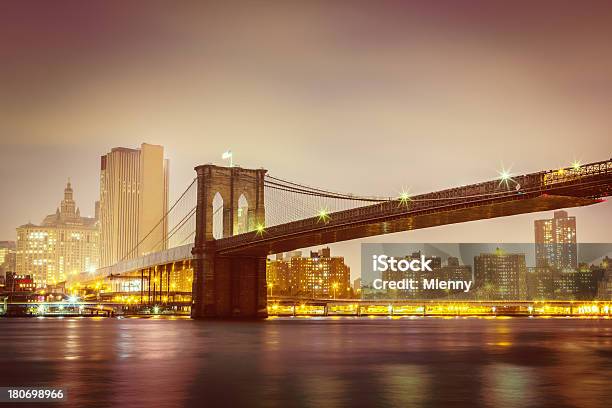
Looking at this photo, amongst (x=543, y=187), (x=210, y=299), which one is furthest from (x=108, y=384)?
(x=210, y=299)

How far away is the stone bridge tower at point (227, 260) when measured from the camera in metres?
83.8

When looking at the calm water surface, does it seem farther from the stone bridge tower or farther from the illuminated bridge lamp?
the stone bridge tower

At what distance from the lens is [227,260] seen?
84812 millimetres

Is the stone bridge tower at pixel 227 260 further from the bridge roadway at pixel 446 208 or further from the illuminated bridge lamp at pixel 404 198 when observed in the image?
the illuminated bridge lamp at pixel 404 198

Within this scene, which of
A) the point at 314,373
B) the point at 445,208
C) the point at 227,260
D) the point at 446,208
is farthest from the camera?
the point at 227,260

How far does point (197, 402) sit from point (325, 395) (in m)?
3.29

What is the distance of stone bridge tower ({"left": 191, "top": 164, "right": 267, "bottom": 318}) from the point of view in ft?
275

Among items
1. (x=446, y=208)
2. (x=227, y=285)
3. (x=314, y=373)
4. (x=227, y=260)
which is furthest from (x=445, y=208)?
(x=314, y=373)

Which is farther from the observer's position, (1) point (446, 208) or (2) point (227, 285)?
(2) point (227, 285)

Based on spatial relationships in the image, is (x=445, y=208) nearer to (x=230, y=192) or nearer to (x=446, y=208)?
(x=446, y=208)

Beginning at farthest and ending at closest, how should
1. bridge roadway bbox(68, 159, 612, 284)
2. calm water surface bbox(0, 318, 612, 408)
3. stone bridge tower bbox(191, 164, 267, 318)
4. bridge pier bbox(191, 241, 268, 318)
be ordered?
stone bridge tower bbox(191, 164, 267, 318), bridge pier bbox(191, 241, 268, 318), bridge roadway bbox(68, 159, 612, 284), calm water surface bbox(0, 318, 612, 408)

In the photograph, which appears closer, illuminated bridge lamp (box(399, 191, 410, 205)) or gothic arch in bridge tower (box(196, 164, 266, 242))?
illuminated bridge lamp (box(399, 191, 410, 205))

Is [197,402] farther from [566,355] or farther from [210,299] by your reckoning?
[210,299]

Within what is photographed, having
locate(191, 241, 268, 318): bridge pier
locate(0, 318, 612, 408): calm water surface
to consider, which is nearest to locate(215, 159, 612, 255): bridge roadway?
locate(191, 241, 268, 318): bridge pier
